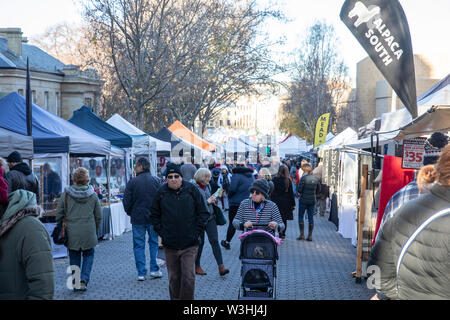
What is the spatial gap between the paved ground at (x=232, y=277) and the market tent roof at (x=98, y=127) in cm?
331

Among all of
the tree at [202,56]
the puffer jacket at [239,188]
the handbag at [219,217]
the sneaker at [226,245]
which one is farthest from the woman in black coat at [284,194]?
the tree at [202,56]

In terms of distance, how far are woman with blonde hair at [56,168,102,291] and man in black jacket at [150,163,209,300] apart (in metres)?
1.81

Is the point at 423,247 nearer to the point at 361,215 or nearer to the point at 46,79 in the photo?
the point at 361,215

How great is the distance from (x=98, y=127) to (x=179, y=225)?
1041 cm

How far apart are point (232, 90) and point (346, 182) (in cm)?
2689

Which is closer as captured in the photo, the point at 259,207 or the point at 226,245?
the point at 259,207

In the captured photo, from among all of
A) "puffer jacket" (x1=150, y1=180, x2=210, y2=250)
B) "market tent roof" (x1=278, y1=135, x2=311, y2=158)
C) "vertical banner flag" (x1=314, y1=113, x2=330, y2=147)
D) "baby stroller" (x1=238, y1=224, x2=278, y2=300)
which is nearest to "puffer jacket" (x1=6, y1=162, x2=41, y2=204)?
"puffer jacket" (x1=150, y1=180, x2=210, y2=250)

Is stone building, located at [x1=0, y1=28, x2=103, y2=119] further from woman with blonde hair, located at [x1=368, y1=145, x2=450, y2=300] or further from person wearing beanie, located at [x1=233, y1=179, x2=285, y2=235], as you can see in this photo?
woman with blonde hair, located at [x1=368, y1=145, x2=450, y2=300]

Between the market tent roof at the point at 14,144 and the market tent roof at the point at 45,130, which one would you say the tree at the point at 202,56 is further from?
the market tent roof at the point at 14,144

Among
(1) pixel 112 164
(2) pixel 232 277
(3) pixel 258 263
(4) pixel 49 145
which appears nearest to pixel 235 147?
(1) pixel 112 164

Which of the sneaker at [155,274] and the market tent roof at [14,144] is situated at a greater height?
the market tent roof at [14,144]

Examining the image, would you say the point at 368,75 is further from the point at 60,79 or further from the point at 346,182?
the point at 346,182

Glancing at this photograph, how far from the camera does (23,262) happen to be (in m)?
3.30

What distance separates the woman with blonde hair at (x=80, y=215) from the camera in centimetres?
826
